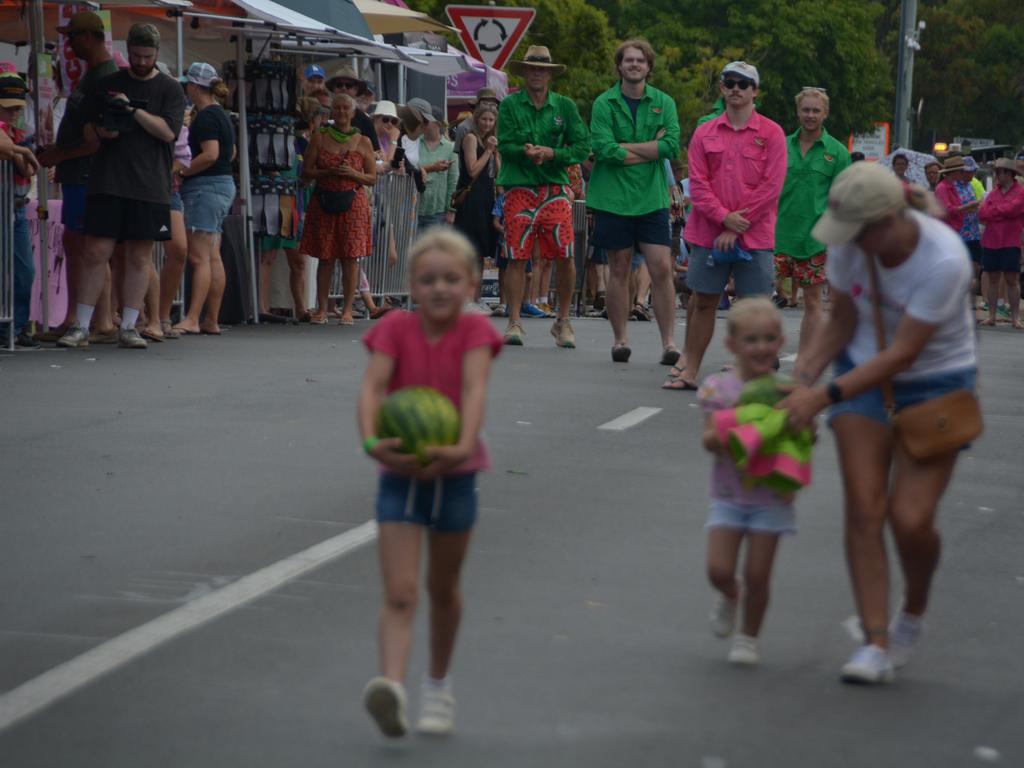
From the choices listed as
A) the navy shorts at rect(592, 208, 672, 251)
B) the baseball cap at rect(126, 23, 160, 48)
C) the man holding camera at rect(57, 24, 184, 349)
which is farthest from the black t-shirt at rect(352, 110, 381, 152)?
the navy shorts at rect(592, 208, 672, 251)

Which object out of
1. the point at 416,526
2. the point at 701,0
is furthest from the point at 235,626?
the point at 701,0

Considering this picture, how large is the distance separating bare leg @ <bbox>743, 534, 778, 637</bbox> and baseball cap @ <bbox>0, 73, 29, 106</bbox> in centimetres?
915

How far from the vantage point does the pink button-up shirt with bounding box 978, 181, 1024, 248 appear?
80.3 ft

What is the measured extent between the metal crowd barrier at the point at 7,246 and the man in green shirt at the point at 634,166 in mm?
3835

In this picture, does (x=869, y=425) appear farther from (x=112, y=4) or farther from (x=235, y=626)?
(x=112, y=4)

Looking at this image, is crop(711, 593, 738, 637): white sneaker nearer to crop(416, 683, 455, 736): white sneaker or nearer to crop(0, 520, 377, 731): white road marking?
crop(416, 683, 455, 736): white sneaker

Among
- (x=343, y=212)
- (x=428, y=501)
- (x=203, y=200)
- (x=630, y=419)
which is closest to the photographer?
(x=428, y=501)

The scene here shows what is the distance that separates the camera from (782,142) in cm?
1254

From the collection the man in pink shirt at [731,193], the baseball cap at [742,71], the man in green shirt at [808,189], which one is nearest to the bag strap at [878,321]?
the man in pink shirt at [731,193]

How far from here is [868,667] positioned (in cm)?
568

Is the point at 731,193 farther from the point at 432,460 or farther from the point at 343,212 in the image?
the point at 432,460

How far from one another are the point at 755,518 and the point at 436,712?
1196 millimetres

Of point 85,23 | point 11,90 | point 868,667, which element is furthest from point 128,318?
point 868,667

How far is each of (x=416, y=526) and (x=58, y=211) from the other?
35.7 ft
